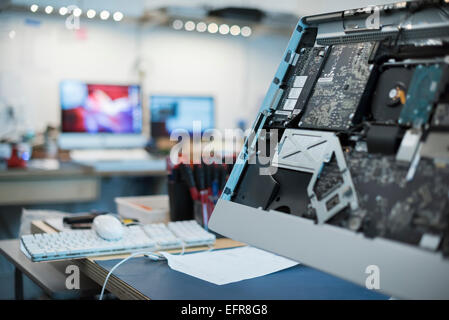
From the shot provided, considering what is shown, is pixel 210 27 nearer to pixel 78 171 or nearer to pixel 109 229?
pixel 78 171

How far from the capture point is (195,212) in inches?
57.6

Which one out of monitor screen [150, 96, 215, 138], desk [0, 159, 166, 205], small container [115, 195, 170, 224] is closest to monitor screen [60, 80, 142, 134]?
monitor screen [150, 96, 215, 138]

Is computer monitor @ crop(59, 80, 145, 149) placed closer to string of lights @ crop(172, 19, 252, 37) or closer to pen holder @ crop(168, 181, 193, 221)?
string of lights @ crop(172, 19, 252, 37)

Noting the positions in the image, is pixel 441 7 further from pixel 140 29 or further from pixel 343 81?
pixel 140 29

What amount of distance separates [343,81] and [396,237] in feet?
1.01

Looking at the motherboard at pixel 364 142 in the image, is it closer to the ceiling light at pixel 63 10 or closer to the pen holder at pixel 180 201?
the pen holder at pixel 180 201

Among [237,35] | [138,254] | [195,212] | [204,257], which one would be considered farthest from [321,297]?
[237,35]

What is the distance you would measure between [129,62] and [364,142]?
3.47m

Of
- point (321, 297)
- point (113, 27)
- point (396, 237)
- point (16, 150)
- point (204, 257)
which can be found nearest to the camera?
point (396, 237)

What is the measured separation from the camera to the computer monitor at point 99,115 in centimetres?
351

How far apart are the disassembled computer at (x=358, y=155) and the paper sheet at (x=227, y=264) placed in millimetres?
103

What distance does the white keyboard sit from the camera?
1145 mm

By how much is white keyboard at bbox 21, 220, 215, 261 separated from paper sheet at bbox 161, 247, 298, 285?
76mm

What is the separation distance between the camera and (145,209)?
1599mm
